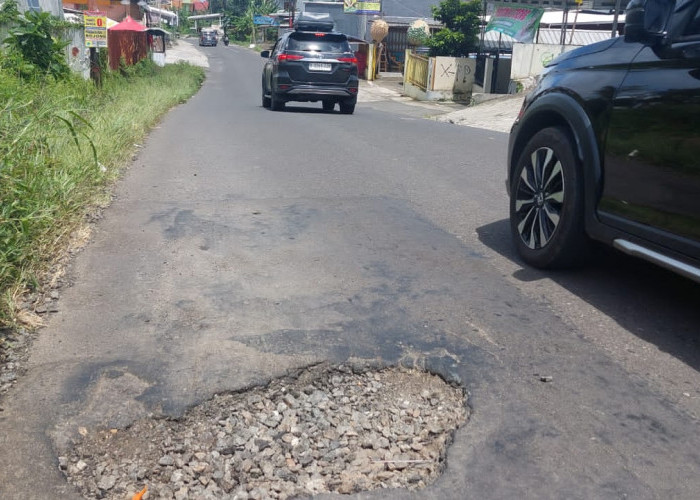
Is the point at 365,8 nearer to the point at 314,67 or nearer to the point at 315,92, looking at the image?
the point at 314,67

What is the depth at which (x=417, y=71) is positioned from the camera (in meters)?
30.6

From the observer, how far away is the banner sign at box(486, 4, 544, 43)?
25.1 metres

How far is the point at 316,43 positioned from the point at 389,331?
14.5 m

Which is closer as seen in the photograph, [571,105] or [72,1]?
[571,105]

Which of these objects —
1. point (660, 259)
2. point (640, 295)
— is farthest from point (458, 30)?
point (660, 259)

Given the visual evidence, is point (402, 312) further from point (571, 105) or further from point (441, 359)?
point (571, 105)

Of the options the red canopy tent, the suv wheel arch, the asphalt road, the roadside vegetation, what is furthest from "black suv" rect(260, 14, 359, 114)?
the suv wheel arch

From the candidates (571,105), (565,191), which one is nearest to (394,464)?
(565,191)

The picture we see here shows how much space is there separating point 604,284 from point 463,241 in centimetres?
127

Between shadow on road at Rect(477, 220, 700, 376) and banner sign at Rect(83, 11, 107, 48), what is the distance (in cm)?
1444

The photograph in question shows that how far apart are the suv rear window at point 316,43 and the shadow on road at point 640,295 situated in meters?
12.9

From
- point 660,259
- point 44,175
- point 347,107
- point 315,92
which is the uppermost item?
point 660,259

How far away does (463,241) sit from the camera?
5555mm

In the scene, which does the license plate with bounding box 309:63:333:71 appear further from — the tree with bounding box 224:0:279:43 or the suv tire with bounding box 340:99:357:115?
the tree with bounding box 224:0:279:43
